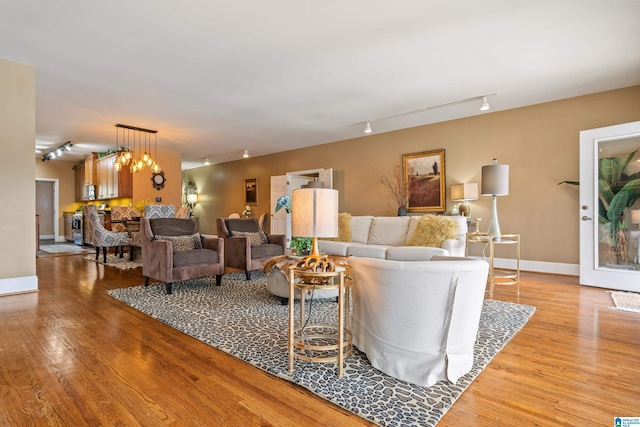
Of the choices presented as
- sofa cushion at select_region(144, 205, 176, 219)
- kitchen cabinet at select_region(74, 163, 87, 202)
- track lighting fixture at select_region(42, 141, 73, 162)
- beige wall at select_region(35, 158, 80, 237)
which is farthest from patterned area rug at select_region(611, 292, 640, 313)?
beige wall at select_region(35, 158, 80, 237)

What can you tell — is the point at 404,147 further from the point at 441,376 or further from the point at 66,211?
the point at 66,211

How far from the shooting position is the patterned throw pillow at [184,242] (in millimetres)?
4324

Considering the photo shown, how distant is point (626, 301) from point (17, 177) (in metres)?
7.09

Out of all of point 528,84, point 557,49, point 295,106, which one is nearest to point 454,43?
point 557,49

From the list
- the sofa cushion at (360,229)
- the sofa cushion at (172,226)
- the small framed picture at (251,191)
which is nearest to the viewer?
the sofa cushion at (172,226)

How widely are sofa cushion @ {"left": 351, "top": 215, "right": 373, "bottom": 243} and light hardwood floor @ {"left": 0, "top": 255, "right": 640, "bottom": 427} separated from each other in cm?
275

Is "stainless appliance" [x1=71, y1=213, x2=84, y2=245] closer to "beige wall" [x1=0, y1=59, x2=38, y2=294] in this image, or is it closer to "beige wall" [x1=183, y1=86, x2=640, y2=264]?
"beige wall" [x1=0, y1=59, x2=38, y2=294]

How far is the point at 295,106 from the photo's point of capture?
538cm

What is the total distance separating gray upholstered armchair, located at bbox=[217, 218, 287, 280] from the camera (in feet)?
15.4

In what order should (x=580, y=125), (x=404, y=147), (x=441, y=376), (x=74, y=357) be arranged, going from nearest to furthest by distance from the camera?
→ 1. (x=441, y=376)
2. (x=74, y=357)
3. (x=580, y=125)
4. (x=404, y=147)

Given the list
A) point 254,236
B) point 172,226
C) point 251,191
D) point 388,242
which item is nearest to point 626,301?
point 388,242

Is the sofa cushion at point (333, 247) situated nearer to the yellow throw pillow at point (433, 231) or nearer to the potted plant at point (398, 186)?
the yellow throw pillow at point (433, 231)

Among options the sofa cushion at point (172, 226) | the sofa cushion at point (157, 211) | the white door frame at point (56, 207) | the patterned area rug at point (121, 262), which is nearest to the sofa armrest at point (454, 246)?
the sofa cushion at point (172, 226)

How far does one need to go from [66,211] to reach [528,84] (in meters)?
12.9
